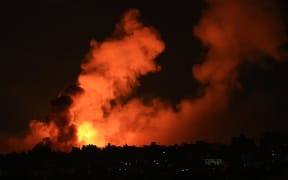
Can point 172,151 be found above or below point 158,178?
above

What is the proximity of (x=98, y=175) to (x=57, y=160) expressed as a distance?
2949 cm

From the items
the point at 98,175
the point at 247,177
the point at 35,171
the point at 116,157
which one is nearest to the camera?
the point at 247,177

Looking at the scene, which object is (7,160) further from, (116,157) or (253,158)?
(253,158)

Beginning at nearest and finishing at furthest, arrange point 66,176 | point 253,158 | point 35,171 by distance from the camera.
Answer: point 66,176, point 35,171, point 253,158

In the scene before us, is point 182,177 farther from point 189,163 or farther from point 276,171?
point 189,163

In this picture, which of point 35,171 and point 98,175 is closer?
point 98,175

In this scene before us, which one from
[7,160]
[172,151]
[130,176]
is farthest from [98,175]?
[172,151]

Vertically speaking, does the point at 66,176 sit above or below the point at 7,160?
below

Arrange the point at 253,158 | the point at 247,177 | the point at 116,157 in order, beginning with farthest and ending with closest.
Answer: the point at 116,157 → the point at 253,158 → the point at 247,177

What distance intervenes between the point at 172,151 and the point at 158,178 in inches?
1847

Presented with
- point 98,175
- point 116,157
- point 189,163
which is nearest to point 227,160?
point 189,163

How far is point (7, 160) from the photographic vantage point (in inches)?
3925

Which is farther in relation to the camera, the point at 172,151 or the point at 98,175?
the point at 172,151

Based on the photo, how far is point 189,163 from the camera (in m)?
91.2
